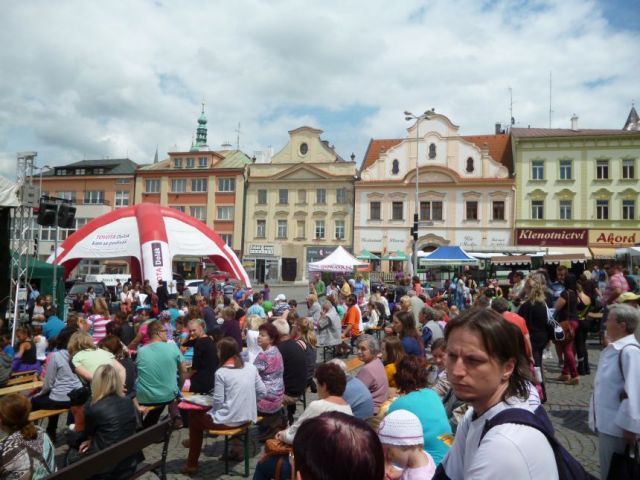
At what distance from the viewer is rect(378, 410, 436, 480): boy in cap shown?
305 centimetres

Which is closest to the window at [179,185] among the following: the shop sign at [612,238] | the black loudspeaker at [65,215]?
the shop sign at [612,238]

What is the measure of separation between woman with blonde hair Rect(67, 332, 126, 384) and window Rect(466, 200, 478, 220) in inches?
1476

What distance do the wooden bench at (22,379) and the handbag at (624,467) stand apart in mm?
7488

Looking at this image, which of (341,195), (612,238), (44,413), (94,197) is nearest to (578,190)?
(612,238)

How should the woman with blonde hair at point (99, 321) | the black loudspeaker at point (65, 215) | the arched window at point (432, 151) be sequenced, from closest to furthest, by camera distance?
the woman with blonde hair at point (99, 321), the black loudspeaker at point (65, 215), the arched window at point (432, 151)

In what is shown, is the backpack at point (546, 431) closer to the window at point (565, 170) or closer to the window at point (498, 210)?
the window at point (498, 210)

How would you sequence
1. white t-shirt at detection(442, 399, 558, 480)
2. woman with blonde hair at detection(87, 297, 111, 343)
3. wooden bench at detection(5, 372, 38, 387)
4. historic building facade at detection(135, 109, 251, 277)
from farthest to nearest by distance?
historic building facade at detection(135, 109, 251, 277)
woman with blonde hair at detection(87, 297, 111, 343)
wooden bench at detection(5, 372, 38, 387)
white t-shirt at detection(442, 399, 558, 480)

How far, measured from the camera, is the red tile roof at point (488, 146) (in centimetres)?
4228

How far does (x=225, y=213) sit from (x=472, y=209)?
21.6 m

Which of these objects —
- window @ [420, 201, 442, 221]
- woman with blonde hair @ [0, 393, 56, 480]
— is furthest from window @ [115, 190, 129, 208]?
woman with blonde hair @ [0, 393, 56, 480]

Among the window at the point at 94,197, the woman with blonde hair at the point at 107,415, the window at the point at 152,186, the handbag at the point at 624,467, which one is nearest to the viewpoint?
the handbag at the point at 624,467

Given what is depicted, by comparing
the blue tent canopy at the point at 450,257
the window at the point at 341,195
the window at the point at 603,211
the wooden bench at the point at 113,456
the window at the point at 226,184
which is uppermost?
the window at the point at 226,184

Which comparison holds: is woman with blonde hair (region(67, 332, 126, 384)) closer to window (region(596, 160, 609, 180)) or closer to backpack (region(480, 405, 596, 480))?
backpack (region(480, 405, 596, 480))

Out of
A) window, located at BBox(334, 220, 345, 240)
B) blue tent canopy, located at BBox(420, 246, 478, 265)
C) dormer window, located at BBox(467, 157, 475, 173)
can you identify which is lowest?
blue tent canopy, located at BBox(420, 246, 478, 265)
